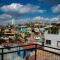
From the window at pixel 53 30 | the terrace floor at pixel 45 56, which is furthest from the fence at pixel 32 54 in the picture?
the window at pixel 53 30

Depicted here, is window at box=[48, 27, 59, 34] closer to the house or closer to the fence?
the house

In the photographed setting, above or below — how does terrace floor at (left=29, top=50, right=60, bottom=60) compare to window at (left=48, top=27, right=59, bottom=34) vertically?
below

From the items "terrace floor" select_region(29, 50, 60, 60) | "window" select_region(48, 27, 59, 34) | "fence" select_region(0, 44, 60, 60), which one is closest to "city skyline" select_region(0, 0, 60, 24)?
"window" select_region(48, 27, 59, 34)

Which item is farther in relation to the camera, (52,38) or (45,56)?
(45,56)

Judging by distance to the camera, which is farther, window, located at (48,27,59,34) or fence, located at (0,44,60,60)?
window, located at (48,27,59,34)

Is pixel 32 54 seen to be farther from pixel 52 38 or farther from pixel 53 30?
pixel 53 30

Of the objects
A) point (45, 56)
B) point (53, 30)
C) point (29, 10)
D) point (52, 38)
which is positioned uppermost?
point (29, 10)

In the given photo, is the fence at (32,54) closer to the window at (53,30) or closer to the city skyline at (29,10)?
the window at (53,30)

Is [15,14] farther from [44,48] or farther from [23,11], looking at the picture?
[44,48]

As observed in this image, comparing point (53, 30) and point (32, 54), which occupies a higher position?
point (53, 30)

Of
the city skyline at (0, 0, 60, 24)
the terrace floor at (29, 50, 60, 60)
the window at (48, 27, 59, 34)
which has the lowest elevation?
the terrace floor at (29, 50, 60, 60)

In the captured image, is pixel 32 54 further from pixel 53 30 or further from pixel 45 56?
pixel 53 30

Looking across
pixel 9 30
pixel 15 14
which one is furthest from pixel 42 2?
pixel 9 30

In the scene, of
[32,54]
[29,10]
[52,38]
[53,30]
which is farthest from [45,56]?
[29,10]
